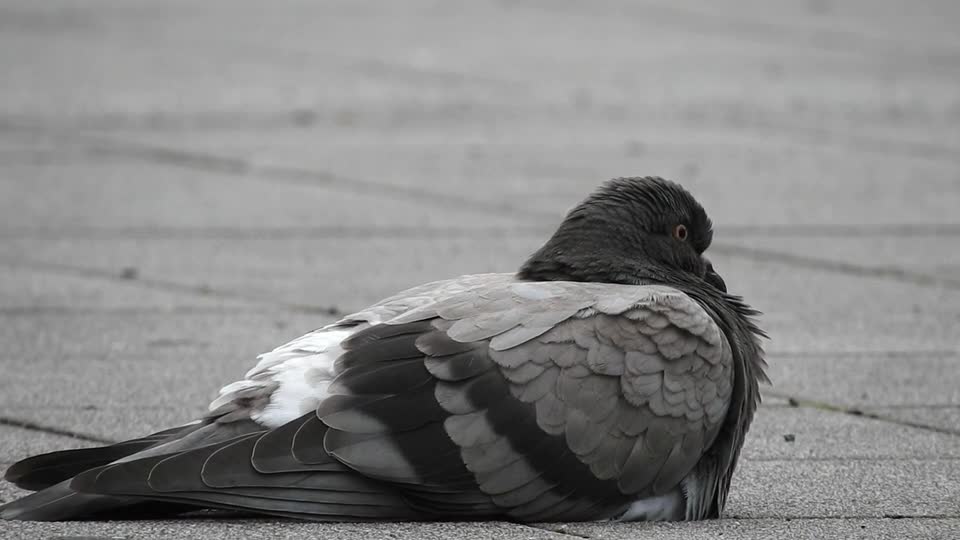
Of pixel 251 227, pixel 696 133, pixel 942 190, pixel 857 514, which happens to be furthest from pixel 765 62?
pixel 857 514

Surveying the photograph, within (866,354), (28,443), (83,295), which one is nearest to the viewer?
(28,443)

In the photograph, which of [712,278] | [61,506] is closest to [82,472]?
[61,506]

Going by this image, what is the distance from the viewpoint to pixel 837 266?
8.13 m

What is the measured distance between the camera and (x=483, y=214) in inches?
362

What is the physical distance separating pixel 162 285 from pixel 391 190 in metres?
2.41

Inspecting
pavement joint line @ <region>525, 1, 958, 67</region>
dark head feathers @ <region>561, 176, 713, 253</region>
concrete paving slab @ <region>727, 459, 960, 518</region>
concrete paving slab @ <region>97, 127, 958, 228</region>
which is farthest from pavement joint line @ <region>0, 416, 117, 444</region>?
pavement joint line @ <region>525, 1, 958, 67</region>

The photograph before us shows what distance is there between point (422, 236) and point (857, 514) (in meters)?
4.38

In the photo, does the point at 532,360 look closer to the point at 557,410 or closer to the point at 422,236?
the point at 557,410

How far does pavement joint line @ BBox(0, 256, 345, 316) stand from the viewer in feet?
23.8

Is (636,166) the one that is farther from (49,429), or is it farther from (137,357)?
(49,429)

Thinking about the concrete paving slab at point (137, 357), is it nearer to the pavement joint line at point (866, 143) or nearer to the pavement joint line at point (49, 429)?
the pavement joint line at point (49, 429)

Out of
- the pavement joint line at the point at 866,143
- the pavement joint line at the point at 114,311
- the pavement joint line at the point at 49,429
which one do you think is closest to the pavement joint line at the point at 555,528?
the pavement joint line at the point at 49,429

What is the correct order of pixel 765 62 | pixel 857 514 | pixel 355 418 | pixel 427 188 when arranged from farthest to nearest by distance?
→ pixel 765 62
pixel 427 188
pixel 857 514
pixel 355 418

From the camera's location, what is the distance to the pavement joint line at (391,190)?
8.00 metres
